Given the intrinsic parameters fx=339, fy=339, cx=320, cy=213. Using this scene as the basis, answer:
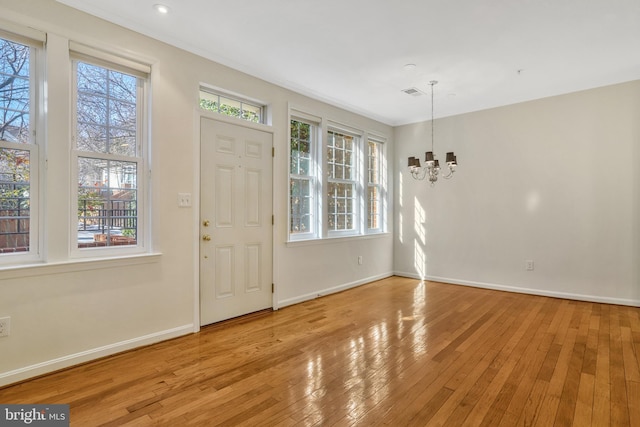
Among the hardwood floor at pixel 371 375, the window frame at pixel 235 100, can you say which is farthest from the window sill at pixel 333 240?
the window frame at pixel 235 100

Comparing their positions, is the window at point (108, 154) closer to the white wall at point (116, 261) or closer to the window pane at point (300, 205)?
the white wall at point (116, 261)

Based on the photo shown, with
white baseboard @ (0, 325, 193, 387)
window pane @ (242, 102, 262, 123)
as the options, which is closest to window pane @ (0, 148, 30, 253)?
white baseboard @ (0, 325, 193, 387)

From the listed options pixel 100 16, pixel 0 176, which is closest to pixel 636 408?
pixel 0 176

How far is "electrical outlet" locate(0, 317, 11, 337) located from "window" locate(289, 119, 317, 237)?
271 centimetres

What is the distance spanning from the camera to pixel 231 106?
3.72 m

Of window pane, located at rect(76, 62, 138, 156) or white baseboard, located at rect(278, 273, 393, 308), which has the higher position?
window pane, located at rect(76, 62, 138, 156)

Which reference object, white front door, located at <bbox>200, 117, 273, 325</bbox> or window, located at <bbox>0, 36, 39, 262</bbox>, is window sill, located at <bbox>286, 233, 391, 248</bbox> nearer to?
white front door, located at <bbox>200, 117, 273, 325</bbox>

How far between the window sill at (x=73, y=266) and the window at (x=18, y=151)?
0.39 ft

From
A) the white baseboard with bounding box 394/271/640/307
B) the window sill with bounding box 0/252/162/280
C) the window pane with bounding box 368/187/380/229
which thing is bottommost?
the white baseboard with bounding box 394/271/640/307

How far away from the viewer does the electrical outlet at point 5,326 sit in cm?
224

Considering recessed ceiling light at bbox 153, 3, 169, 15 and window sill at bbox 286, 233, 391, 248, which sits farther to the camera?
window sill at bbox 286, 233, 391, 248

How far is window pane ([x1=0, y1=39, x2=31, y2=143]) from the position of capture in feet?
7.63

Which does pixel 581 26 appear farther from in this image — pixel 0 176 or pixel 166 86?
pixel 0 176

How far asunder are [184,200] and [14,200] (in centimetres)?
118
